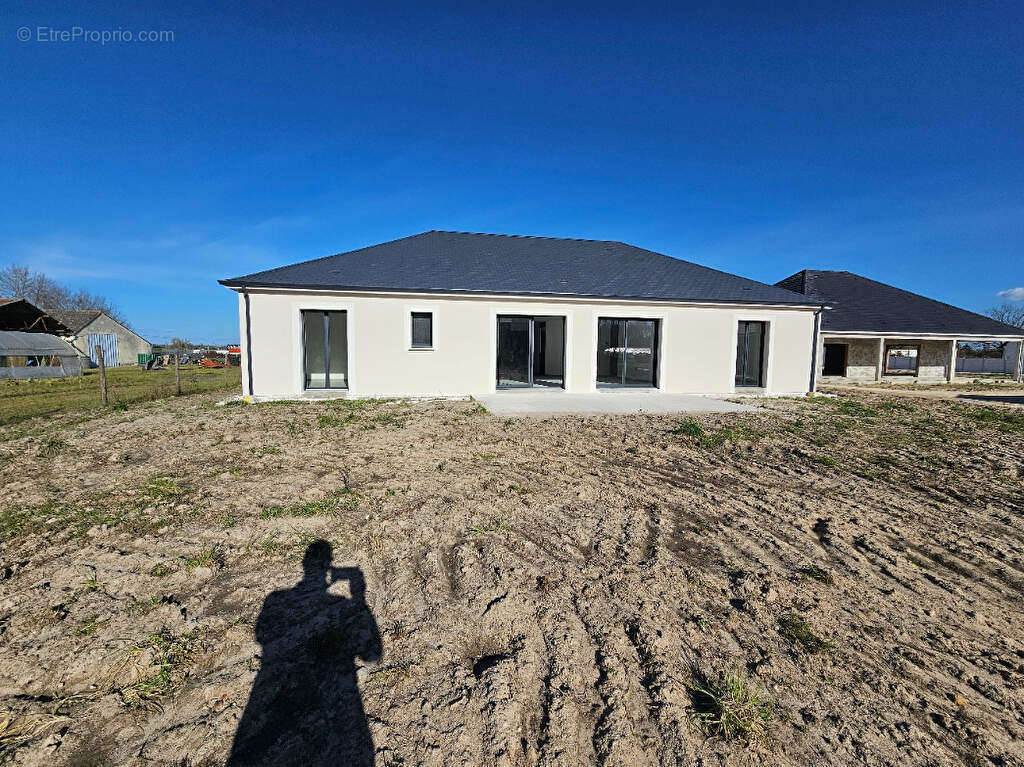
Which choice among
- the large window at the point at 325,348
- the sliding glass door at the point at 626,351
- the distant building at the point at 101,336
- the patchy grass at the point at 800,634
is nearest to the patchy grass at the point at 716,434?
the patchy grass at the point at 800,634

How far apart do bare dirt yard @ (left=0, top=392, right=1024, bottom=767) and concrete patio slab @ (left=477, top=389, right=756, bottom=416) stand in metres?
4.36

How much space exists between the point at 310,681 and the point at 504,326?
10.9 m

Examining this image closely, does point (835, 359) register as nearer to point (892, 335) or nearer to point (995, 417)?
point (892, 335)

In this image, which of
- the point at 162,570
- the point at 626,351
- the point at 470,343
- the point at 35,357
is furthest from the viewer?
the point at 35,357

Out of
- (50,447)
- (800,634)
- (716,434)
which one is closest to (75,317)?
(50,447)

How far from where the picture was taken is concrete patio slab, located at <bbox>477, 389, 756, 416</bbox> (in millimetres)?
9891

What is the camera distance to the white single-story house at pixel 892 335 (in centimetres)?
1944

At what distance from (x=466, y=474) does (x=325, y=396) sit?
Answer: 7.37m

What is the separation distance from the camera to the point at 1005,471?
5523 millimetres

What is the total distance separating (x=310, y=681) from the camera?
208cm

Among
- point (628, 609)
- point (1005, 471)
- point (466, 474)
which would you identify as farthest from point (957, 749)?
point (1005, 471)

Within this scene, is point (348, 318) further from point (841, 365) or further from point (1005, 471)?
point (841, 365)

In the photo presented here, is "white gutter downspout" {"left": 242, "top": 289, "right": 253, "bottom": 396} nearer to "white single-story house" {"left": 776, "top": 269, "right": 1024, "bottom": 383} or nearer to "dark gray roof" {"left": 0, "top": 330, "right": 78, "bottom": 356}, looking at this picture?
"dark gray roof" {"left": 0, "top": 330, "right": 78, "bottom": 356}

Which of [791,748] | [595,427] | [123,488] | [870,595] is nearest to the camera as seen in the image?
[791,748]
